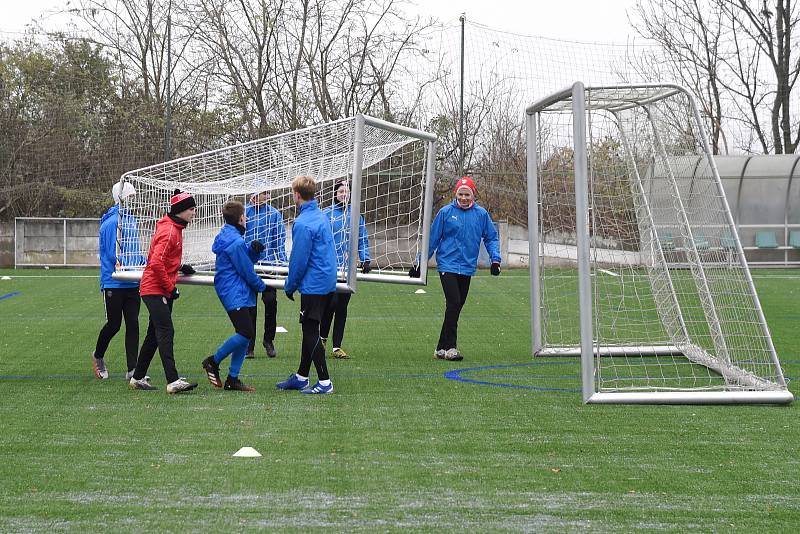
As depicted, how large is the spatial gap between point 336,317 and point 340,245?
3.92 ft

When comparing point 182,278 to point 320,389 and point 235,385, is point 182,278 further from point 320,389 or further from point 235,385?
point 320,389

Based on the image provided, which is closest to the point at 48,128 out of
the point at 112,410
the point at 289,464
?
the point at 112,410

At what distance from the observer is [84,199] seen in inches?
1163

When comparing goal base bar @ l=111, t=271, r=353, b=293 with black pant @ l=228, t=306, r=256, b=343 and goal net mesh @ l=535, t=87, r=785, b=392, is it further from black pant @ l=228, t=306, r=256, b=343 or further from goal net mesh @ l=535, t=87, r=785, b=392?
goal net mesh @ l=535, t=87, r=785, b=392

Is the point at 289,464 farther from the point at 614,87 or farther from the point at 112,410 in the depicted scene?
the point at 614,87

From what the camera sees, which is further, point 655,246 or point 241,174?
point 241,174

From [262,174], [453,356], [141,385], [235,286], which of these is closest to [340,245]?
[262,174]

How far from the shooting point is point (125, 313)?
390 inches

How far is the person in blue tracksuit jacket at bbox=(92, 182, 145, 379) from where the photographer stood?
382 inches

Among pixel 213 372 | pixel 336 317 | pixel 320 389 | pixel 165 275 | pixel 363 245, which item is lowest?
pixel 320 389

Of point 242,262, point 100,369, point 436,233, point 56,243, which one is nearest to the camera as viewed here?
point 242,262

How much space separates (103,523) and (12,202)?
26926mm

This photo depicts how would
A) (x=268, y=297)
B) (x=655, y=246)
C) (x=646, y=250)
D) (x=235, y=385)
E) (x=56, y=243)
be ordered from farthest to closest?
(x=56, y=243) < (x=268, y=297) < (x=646, y=250) < (x=655, y=246) < (x=235, y=385)

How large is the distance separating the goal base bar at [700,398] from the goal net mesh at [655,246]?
0.23m
